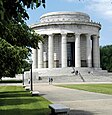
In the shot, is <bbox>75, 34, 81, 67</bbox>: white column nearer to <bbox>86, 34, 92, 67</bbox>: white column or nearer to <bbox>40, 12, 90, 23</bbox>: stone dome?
<bbox>86, 34, 92, 67</bbox>: white column

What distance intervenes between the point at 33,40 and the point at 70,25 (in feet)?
242

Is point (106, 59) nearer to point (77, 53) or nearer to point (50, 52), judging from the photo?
point (77, 53)

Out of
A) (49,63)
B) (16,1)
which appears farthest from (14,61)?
(49,63)

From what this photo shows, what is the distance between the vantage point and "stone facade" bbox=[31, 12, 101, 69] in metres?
101

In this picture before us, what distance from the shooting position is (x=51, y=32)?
102 metres

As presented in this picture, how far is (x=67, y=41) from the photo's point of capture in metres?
106

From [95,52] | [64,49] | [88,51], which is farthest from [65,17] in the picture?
[95,52]

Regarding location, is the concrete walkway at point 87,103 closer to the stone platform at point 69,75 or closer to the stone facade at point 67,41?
the stone platform at point 69,75

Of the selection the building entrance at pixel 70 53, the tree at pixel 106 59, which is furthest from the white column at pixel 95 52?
the tree at pixel 106 59

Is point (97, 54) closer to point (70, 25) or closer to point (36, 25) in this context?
point (70, 25)

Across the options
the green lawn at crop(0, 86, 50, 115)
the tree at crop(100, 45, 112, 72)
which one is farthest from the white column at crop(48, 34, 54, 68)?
the green lawn at crop(0, 86, 50, 115)

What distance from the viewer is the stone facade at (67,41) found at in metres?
101

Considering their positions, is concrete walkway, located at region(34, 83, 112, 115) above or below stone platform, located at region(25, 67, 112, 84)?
below

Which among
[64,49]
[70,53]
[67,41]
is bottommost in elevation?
[70,53]
